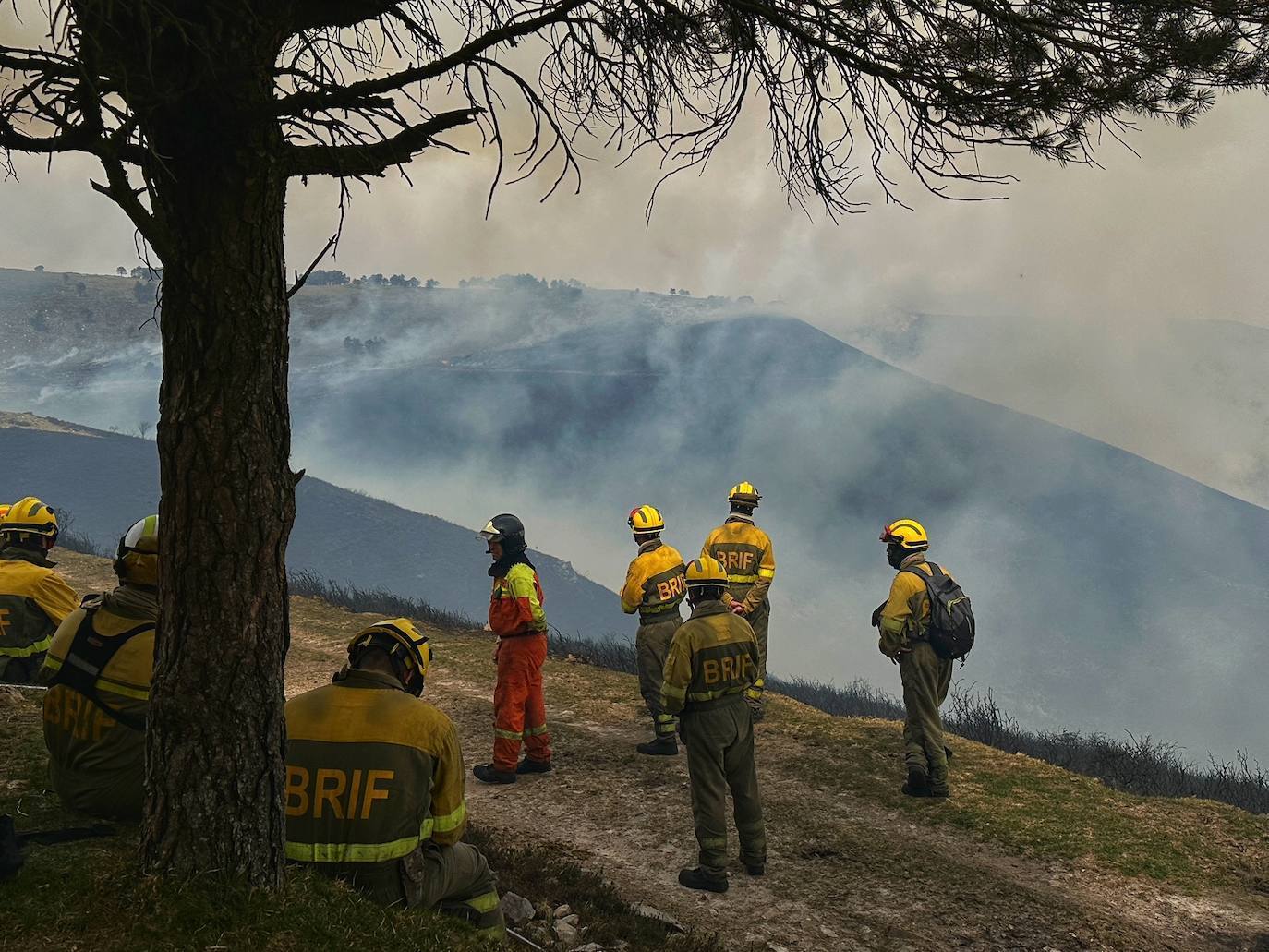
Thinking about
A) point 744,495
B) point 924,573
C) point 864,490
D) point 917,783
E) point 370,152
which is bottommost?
point 917,783

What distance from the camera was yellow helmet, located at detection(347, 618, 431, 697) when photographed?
14.0 feet

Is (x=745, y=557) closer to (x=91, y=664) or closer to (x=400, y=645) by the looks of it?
(x=400, y=645)

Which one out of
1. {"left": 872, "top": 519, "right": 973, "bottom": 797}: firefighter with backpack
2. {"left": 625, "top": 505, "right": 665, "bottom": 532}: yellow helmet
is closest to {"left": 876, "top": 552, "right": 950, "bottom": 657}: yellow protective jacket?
{"left": 872, "top": 519, "right": 973, "bottom": 797}: firefighter with backpack

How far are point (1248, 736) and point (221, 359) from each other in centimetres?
10457

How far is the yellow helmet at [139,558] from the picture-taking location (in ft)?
15.8

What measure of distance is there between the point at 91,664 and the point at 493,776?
4563 mm

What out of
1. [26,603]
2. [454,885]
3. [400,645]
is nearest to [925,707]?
[454,885]

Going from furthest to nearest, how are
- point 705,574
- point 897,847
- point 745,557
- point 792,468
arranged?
point 792,468 → point 745,557 → point 897,847 → point 705,574

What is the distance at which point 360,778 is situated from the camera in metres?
3.91

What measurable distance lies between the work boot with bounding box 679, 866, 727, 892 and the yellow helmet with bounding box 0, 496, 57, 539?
17.4 ft

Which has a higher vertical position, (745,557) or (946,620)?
(745,557)

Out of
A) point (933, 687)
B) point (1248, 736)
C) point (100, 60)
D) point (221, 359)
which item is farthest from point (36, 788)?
point (1248, 736)

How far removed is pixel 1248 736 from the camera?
86000 mm

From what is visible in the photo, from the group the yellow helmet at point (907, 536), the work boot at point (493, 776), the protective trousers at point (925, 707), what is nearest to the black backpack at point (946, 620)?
the protective trousers at point (925, 707)
